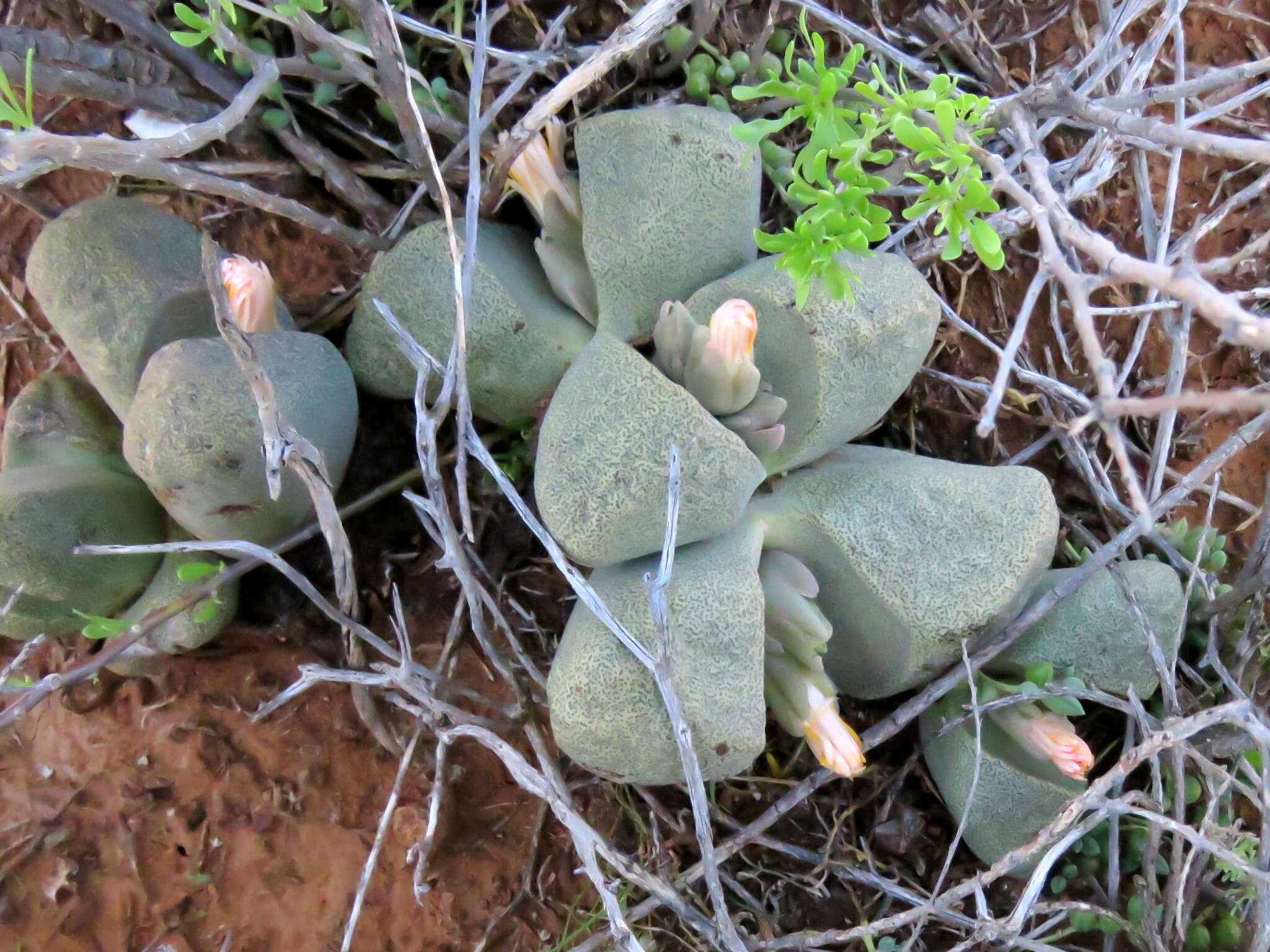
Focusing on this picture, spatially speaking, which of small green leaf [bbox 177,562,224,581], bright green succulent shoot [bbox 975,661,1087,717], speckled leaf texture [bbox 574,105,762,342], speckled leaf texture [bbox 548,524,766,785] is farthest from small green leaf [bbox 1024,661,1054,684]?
small green leaf [bbox 177,562,224,581]

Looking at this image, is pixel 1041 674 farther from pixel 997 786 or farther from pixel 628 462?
pixel 628 462

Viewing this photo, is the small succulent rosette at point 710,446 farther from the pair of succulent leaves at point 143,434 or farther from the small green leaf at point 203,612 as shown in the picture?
the small green leaf at point 203,612

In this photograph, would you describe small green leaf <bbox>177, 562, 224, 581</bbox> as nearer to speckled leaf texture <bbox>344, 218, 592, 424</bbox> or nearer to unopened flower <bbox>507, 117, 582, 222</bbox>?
speckled leaf texture <bbox>344, 218, 592, 424</bbox>

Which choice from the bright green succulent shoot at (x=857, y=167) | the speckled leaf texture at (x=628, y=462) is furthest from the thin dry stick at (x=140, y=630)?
the bright green succulent shoot at (x=857, y=167)

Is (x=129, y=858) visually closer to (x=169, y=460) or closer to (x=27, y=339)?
(x=169, y=460)

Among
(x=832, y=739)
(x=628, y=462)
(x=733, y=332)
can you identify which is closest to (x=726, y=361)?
(x=733, y=332)

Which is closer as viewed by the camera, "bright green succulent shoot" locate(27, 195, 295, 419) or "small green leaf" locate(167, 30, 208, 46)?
"small green leaf" locate(167, 30, 208, 46)

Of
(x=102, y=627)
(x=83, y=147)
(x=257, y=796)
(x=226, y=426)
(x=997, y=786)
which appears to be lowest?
(x=257, y=796)

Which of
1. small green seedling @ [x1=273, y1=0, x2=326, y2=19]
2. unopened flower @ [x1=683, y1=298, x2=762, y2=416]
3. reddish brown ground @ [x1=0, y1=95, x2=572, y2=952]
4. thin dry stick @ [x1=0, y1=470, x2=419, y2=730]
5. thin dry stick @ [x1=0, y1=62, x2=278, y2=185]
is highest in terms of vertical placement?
small green seedling @ [x1=273, y1=0, x2=326, y2=19]
